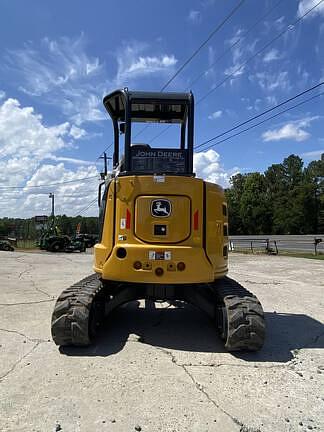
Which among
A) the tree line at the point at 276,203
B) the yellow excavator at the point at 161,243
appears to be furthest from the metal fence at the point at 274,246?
the tree line at the point at 276,203

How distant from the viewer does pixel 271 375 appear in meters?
4.34

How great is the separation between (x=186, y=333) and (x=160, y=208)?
200 cm

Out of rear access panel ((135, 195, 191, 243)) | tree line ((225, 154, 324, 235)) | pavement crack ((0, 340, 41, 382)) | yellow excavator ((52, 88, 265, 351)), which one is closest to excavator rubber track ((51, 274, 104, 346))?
yellow excavator ((52, 88, 265, 351))

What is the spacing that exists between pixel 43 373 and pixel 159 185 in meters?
2.58

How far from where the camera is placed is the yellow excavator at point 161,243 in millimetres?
4996

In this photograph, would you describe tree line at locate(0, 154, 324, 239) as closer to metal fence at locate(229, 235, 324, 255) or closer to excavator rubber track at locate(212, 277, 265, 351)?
metal fence at locate(229, 235, 324, 255)

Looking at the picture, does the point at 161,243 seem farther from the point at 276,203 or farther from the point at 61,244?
the point at 276,203

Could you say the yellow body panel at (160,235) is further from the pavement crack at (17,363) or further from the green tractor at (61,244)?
the green tractor at (61,244)

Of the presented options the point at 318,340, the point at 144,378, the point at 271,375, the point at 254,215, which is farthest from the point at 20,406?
the point at 254,215

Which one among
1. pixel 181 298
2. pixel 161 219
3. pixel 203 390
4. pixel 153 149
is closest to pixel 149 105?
pixel 153 149

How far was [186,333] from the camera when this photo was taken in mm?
6047

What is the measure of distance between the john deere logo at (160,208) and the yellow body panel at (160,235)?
4 cm

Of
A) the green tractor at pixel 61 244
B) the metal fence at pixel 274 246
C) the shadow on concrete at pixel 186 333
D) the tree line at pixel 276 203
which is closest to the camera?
the shadow on concrete at pixel 186 333

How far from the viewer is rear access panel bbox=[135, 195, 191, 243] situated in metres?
5.28
